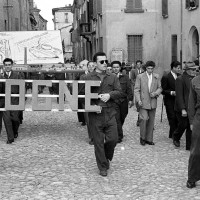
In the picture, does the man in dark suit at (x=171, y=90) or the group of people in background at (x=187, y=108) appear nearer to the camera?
the group of people in background at (x=187, y=108)

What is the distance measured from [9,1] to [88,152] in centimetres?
2921

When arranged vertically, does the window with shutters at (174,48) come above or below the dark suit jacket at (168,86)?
above

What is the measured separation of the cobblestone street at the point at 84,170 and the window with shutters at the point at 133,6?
15.7 m

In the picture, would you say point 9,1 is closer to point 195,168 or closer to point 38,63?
point 38,63

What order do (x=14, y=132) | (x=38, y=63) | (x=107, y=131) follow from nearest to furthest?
(x=107, y=131)
(x=14, y=132)
(x=38, y=63)

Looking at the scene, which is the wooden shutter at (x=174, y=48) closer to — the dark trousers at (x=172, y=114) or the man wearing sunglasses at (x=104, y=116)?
the dark trousers at (x=172, y=114)

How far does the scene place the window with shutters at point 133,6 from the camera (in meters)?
26.0

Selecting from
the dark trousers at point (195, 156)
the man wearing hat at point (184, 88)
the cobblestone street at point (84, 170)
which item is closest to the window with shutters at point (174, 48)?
the cobblestone street at point (84, 170)

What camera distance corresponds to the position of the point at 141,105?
978 centimetres

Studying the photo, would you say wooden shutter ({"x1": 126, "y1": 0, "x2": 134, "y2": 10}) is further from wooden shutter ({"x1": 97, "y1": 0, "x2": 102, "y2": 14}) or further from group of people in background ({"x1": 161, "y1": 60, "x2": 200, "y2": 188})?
group of people in background ({"x1": 161, "y1": 60, "x2": 200, "y2": 188})

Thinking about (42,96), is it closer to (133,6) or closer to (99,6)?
(133,6)

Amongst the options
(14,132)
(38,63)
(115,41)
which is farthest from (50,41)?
(115,41)

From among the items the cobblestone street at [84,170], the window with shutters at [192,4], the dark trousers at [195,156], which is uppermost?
the window with shutters at [192,4]

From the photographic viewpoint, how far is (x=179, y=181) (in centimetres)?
673
